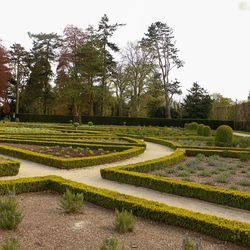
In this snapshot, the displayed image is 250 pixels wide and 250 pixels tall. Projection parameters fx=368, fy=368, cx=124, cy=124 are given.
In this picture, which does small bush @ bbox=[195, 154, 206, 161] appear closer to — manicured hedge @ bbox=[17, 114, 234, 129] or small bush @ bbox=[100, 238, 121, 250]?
small bush @ bbox=[100, 238, 121, 250]

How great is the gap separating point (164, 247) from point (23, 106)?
47188mm

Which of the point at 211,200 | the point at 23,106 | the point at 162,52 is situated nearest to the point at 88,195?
the point at 211,200

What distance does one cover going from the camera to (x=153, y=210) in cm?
638

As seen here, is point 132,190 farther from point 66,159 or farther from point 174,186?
point 66,159

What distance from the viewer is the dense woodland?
42906mm

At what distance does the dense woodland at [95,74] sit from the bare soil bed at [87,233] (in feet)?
115

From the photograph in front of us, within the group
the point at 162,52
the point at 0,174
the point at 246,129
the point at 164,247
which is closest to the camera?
the point at 164,247

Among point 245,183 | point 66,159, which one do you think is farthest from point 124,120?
point 245,183

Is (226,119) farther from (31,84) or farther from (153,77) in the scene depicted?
(31,84)

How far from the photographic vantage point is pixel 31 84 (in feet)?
154

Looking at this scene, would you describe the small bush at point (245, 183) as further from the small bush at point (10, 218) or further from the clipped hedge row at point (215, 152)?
the small bush at point (10, 218)

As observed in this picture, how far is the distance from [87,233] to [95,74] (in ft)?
127

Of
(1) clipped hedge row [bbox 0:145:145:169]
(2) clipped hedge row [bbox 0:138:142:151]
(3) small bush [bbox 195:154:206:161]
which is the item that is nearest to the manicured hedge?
(2) clipped hedge row [bbox 0:138:142:151]

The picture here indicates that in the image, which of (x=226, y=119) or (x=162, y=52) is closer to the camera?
(x=226, y=119)
